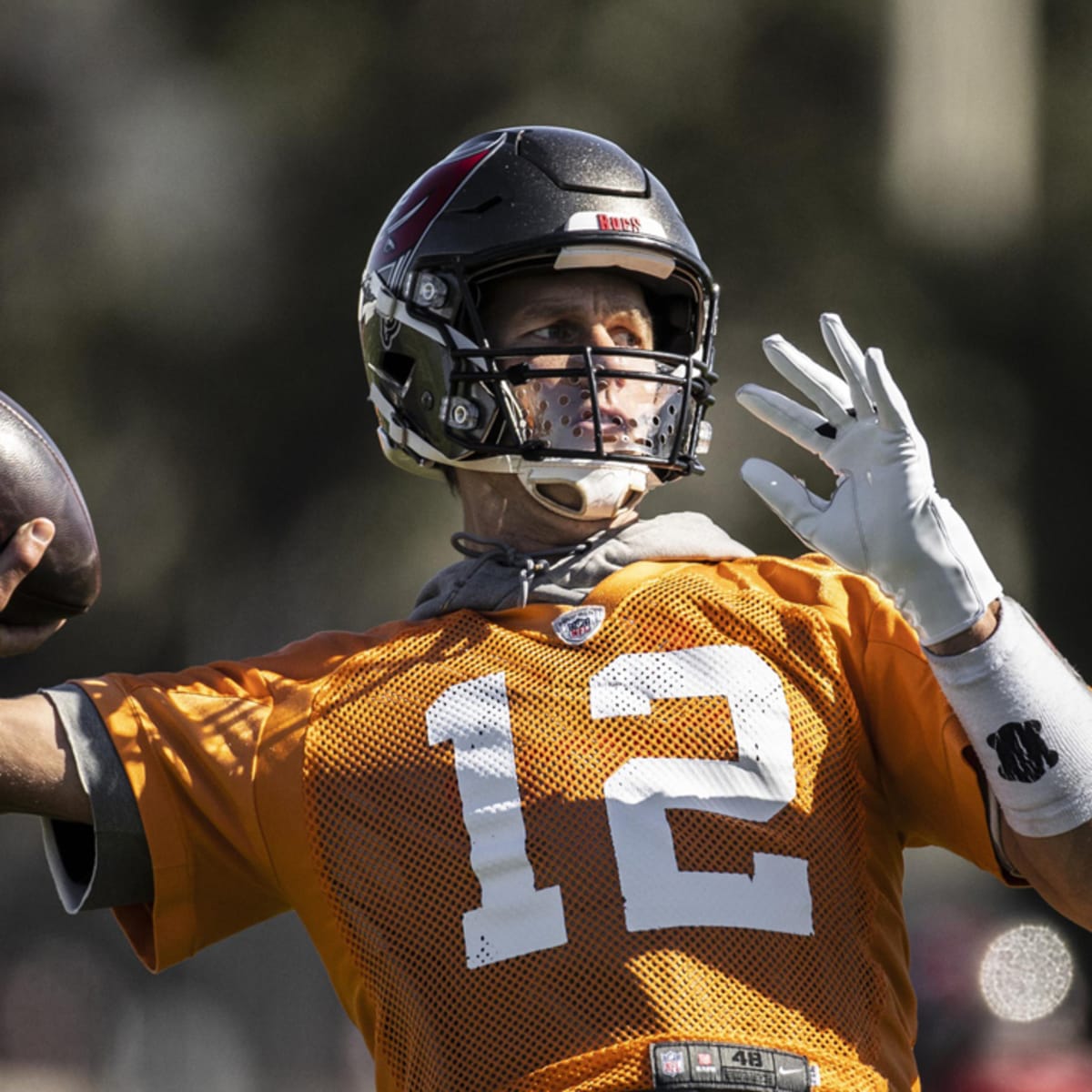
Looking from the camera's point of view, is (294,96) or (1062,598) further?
(294,96)

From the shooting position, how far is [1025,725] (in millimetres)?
1822

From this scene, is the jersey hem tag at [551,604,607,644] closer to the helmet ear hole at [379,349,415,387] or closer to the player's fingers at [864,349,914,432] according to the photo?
the player's fingers at [864,349,914,432]

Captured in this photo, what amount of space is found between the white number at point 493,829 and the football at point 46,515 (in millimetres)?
442

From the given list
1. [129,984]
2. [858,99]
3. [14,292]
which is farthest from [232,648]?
[858,99]

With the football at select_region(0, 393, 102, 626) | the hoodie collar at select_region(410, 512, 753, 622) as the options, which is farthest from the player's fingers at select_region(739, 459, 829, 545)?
the football at select_region(0, 393, 102, 626)

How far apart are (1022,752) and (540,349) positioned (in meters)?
0.79

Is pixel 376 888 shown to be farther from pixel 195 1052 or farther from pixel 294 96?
pixel 294 96

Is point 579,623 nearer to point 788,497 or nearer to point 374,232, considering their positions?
point 788,497

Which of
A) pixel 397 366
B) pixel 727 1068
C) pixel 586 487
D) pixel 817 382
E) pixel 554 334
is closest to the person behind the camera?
pixel 727 1068

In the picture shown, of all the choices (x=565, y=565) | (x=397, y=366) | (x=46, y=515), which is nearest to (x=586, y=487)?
(x=565, y=565)

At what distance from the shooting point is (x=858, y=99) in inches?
231

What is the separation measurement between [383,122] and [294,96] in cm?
34

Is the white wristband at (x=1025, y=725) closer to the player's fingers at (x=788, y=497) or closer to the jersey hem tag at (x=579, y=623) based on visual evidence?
the player's fingers at (x=788, y=497)

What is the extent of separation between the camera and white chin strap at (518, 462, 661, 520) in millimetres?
2250
